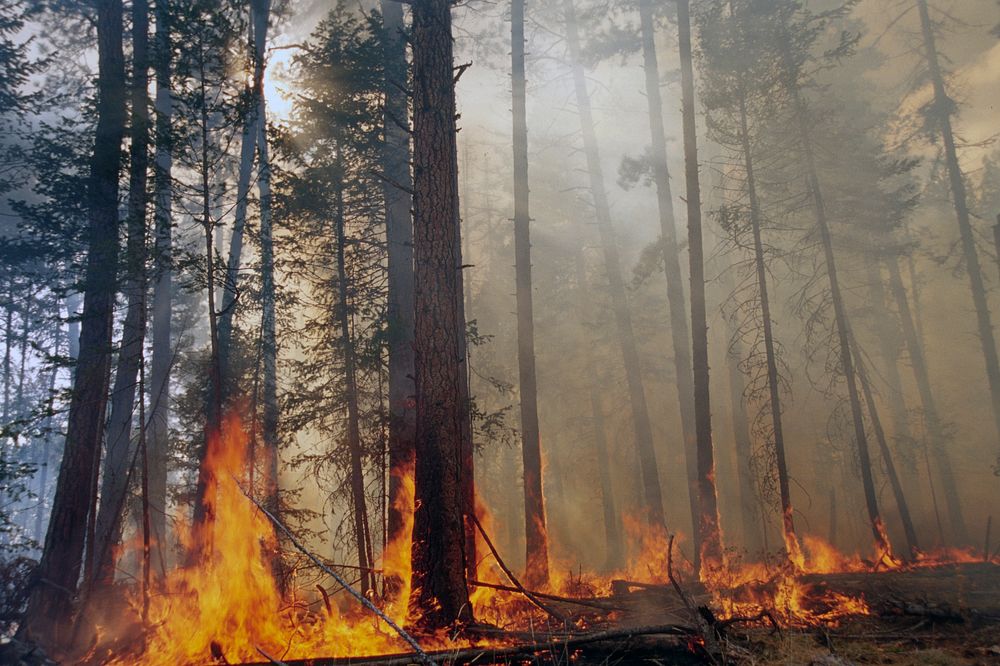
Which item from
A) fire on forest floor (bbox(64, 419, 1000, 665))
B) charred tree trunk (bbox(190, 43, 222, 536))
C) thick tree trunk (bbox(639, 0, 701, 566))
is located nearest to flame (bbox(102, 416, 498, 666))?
fire on forest floor (bbox(64, 419, 1000, 665))

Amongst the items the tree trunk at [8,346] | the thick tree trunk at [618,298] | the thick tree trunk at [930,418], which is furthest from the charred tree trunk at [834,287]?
the tree trunk at [8,346]

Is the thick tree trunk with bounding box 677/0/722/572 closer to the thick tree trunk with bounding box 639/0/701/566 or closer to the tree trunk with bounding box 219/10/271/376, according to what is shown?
the thick tree trunk with bounding box 639/0/701/566

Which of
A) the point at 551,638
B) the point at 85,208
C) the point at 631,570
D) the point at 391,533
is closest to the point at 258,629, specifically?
the point at 391,533

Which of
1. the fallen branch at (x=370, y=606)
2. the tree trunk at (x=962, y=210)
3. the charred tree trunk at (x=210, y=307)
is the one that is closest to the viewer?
the fallen branch at (x=370, y=606)

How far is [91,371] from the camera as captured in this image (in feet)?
30.8

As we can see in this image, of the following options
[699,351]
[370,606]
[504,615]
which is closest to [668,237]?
[699,351]

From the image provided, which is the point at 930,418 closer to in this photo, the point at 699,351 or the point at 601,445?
the point at 601,445

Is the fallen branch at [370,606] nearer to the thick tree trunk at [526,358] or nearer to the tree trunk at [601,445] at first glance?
the thick tree trunk at [526,358]

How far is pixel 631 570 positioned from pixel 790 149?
13.5m

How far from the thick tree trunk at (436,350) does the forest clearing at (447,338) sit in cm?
5

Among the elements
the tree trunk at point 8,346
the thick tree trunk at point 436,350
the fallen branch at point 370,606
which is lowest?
the fallen branch at point 370,606

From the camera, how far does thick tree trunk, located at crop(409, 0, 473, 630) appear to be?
630 centimetres

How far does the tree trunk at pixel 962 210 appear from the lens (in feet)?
60.5

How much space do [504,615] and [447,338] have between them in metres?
4.61
